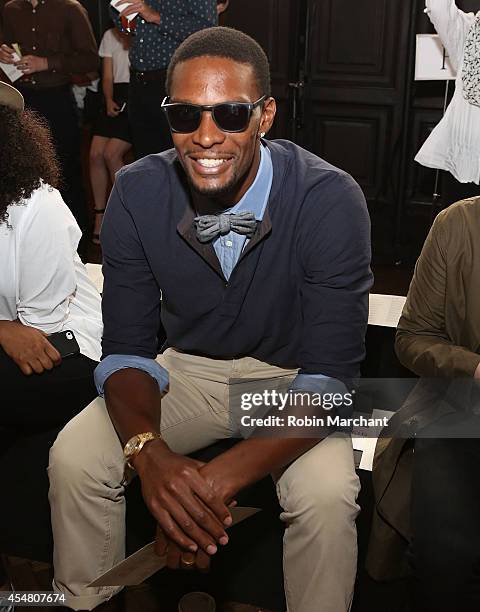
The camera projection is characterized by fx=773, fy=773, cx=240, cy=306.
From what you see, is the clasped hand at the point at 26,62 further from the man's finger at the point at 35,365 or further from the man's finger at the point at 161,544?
the man's finger at the point at 161,544

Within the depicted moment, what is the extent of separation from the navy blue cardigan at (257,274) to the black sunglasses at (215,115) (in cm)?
18

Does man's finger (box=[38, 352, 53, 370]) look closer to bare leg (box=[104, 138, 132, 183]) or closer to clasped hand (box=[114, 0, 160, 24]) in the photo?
clasped hand (box=[114, 0, 160, 24])

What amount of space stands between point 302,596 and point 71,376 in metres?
0.81

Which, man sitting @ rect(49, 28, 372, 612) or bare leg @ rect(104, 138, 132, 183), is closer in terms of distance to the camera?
man sitting @ rect(49, 28, 372, 612)

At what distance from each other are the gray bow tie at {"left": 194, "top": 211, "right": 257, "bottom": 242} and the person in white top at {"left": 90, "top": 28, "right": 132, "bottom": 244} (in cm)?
314

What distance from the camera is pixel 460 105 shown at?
3279 millimetres

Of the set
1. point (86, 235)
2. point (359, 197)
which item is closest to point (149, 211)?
point (359, 197)

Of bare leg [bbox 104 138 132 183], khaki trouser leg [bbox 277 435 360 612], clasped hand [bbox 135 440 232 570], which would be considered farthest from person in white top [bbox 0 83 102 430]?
bare leg [bbox 104 138 132 183]

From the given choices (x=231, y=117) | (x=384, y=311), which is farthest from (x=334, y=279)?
(x=384, y=311)

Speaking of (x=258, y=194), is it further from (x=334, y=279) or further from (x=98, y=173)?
(x=98, y=173)

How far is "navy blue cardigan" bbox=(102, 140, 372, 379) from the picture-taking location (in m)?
1.61

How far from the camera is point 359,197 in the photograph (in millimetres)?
1661

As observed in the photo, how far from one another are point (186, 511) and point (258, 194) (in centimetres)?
70

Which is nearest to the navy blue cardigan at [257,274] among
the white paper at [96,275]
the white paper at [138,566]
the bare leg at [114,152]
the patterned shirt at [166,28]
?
the white paper at [138,566]
